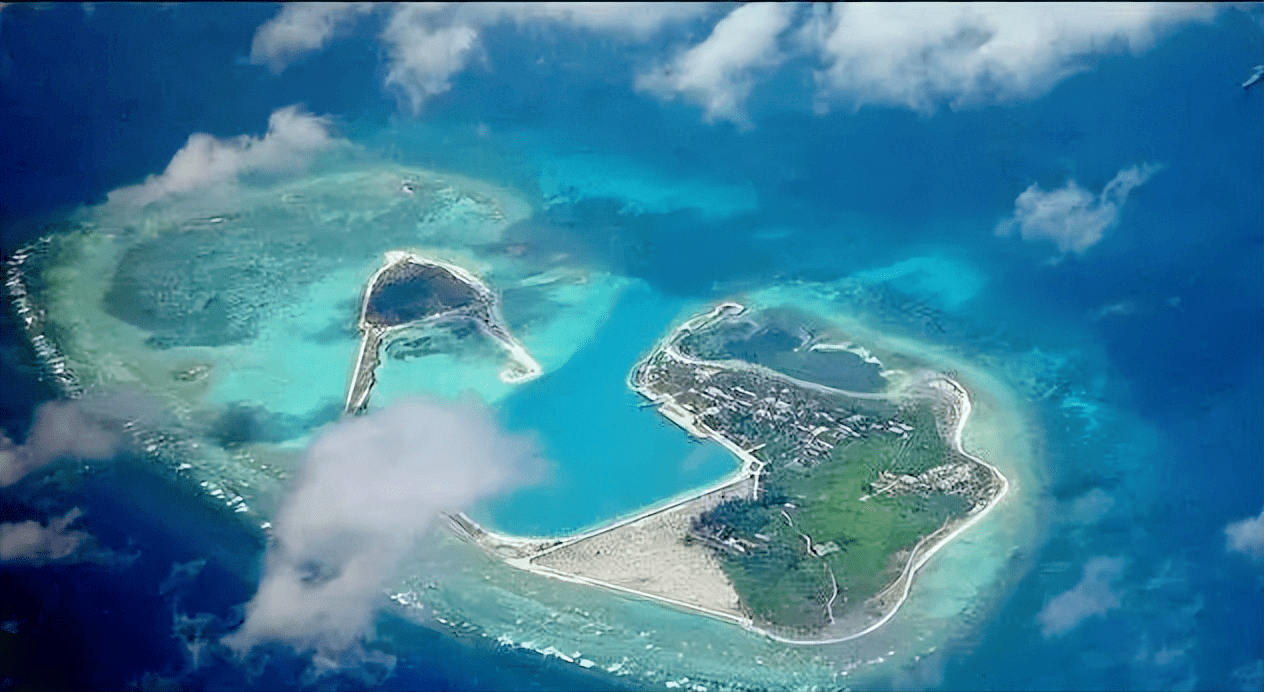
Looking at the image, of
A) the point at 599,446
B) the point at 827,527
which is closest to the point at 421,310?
the point at 599,446

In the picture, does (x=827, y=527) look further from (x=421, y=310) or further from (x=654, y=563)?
(x=421, y=310)

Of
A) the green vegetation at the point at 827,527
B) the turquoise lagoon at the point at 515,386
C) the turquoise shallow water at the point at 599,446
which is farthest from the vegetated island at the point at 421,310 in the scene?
the green vegetation at the point at 827,527

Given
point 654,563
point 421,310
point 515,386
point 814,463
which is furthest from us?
point 421,310

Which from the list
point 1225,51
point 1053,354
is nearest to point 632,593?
point 1053,354

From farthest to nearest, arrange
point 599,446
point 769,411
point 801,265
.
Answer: point 801,265 → point 769,411 → point 599,446

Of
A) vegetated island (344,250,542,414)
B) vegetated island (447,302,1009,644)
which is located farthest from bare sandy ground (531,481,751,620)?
vegetated island (344,250,542,414)

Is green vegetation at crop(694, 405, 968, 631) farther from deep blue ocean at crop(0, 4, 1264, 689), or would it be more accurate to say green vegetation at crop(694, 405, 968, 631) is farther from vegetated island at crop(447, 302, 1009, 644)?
deep blue ocean at crop(0, 4, 1264, 689)

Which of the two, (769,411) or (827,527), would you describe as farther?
(769,411)

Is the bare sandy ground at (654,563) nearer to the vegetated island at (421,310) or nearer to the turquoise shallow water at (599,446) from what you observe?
the turquoise shallow water at (599,446)
